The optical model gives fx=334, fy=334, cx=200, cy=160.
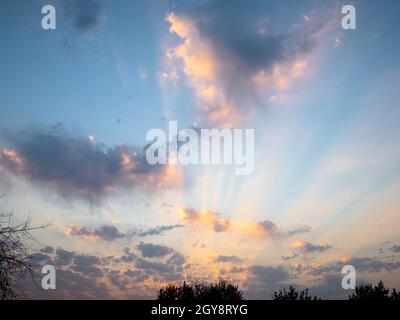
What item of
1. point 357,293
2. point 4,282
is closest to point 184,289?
point 357,293

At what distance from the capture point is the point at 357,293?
175 ft
